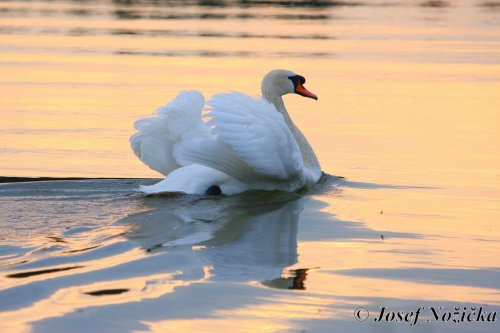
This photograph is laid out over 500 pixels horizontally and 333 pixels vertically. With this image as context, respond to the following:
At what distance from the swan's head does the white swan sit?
4.22 feet

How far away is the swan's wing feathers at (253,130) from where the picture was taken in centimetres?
999

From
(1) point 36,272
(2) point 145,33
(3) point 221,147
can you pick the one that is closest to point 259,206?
(3) point 221,147

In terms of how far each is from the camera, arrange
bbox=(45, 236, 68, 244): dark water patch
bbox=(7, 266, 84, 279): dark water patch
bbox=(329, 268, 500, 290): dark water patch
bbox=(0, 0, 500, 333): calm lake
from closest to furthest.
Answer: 1. bbox=(0, 0, 500, 333): calm lake
2. bbox=(7, 266, 84, 279): dark water patch
3. bbox=(329, 268, 500, 290): dark water patch
4. bbox=(45, 236, 68, 244): dark water patch

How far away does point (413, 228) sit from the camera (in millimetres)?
9539

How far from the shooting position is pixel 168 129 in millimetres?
10828

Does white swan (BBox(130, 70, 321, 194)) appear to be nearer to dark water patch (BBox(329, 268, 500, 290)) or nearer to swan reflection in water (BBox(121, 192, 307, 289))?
swan reflection in water (BBox(121, 192, 307, 289))

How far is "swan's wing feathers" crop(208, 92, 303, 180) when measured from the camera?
32.8 feet

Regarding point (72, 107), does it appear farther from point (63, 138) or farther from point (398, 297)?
point (398, 297)

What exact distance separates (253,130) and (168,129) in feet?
3.62

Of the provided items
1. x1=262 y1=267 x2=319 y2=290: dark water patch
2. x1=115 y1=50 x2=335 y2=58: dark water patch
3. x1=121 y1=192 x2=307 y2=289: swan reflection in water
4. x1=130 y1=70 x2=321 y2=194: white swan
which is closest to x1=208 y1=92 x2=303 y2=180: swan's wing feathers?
x1=130 y1=70 x2=321 y2=194: white swan

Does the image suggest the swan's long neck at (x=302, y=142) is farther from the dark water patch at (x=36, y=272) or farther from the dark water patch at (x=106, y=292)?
the dark water patch at (x=106, y=292)

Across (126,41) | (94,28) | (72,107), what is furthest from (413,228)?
(94,28)

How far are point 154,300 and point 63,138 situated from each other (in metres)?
6.92

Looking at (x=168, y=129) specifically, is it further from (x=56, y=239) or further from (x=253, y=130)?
(x=56, y=239)
